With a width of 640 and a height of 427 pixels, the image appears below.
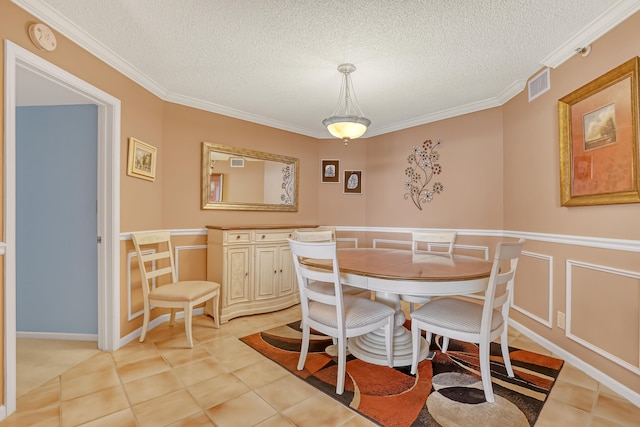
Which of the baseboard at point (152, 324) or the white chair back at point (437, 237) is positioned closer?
the baseboard at point (152, 324)

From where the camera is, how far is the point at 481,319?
1.81 m

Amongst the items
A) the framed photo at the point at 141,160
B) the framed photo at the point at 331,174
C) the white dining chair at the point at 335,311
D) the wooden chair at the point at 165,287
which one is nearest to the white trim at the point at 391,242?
the framed photo at the point at 331,174

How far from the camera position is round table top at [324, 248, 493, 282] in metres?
1.73

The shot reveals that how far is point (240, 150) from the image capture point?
148 inches

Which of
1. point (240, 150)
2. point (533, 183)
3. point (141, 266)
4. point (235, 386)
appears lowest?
point (235, 386)

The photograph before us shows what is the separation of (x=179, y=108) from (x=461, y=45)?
2.81 m

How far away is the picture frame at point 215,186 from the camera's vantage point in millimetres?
3516

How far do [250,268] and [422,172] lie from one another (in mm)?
2525

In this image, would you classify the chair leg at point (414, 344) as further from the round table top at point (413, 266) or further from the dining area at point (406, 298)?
the round table top at point (413, 266)

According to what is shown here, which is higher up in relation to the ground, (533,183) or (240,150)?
(240,150)

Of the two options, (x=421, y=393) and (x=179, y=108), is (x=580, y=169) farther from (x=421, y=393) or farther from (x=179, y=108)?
(x=179, y=108)

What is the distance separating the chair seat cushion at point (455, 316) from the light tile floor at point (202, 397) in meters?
0.53

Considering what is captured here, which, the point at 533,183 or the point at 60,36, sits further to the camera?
the point at 533,183

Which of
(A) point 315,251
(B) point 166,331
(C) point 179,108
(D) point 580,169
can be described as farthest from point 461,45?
(B) point 166,331
